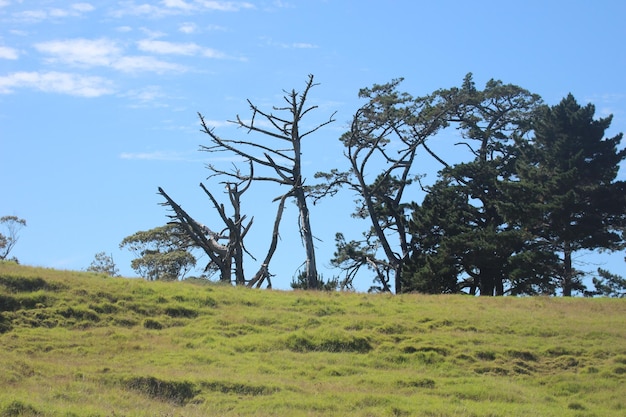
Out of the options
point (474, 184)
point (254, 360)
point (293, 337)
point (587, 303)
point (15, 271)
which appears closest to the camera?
point (254, 360)

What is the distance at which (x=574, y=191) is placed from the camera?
139ft

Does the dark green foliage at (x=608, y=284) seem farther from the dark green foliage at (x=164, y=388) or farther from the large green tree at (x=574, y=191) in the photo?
the dark green foliage at (x=164, y=388)

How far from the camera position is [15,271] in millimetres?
26500

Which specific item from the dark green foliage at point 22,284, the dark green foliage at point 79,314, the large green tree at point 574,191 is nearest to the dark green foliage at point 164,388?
the dark green foliage at point 79,314

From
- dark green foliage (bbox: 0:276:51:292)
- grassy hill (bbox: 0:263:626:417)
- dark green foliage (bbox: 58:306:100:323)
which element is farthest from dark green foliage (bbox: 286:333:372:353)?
dark green foliage (bbox: 0:276:51:292)

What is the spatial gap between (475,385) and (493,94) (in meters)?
37.6

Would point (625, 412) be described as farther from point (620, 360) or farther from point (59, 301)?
point (59, 301)

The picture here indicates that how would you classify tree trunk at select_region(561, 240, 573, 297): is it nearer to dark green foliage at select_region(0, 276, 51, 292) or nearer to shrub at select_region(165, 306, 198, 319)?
shrub at select_region(165, 306, 198, 319)

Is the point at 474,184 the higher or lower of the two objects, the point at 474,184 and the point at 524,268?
the higher

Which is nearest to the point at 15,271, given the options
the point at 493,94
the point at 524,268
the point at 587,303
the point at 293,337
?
the point at 293,337

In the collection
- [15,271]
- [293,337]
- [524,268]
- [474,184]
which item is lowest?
[293,337]

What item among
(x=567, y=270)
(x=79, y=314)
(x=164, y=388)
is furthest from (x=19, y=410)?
(x=567, y=270)

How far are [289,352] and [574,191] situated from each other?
82.3 ft

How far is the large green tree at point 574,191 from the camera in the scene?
41969mm
